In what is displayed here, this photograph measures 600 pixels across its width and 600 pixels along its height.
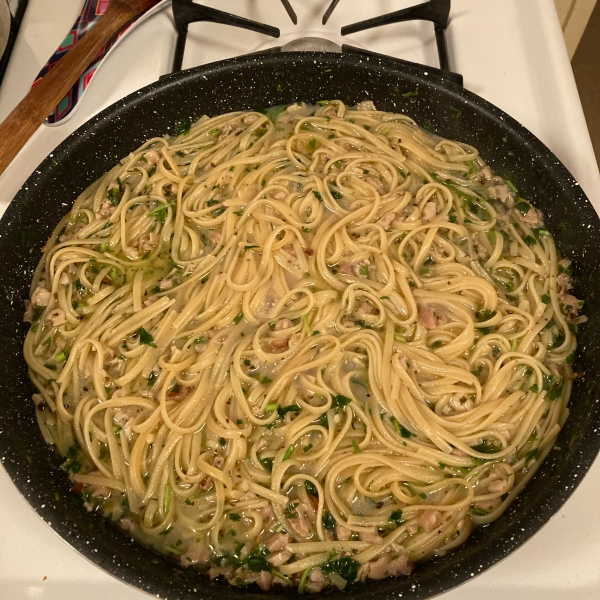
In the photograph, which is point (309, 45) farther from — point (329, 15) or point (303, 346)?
point (303, 346)

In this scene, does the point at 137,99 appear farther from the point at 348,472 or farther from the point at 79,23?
the point at 348,472

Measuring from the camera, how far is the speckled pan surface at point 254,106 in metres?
2.34

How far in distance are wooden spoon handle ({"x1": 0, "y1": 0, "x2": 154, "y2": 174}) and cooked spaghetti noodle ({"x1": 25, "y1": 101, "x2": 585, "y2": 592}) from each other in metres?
0.51

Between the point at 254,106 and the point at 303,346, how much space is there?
5.75ft

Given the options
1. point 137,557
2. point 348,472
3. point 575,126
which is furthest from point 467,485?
point 575,126

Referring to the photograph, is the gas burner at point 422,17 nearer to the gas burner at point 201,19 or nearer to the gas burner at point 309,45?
the gas burner at point 309,45

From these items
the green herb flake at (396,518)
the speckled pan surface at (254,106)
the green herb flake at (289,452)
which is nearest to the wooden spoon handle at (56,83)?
the speckled pan surface at (254,106)

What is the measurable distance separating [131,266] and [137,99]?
3.31 feet

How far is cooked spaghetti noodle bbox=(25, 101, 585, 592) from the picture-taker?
2641 mm

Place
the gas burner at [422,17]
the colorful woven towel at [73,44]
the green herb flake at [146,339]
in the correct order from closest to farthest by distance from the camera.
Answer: the green herb flake at [146,339] → the colorful woven towel at [73,44] → the gas burner at [422,17]

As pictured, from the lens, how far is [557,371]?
2938 mm

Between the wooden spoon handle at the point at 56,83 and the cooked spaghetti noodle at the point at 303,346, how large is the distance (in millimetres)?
506

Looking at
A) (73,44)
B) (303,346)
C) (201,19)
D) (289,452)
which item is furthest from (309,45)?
(289,452)

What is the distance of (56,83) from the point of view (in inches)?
129
